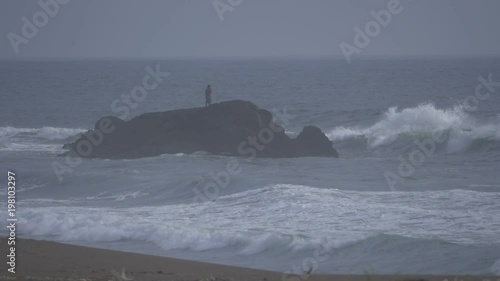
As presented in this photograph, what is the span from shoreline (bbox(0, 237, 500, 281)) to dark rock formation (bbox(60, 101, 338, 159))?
1558cm

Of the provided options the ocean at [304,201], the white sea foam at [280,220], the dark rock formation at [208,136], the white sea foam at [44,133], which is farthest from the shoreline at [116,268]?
the white sea foam at [44,133]

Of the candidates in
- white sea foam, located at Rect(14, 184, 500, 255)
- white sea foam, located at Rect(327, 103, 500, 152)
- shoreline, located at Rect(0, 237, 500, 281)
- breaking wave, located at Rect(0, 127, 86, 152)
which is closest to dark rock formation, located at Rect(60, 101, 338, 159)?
breaking wave, located at Rect(0, 127, 86, 152)

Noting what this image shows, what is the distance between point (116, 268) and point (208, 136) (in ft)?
60.6

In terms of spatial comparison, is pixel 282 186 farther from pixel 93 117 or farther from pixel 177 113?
pixel 93 117

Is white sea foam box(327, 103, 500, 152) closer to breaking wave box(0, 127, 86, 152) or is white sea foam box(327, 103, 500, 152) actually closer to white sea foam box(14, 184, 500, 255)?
breaking wave box(0, 127, 86, 152)

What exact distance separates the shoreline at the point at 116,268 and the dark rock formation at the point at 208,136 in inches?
613

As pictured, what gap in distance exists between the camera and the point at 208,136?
107 feet

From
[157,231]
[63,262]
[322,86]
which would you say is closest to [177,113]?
[157,231]

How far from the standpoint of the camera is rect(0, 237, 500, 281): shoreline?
44.0 feet

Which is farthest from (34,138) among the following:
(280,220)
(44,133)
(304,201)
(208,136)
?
(280,220)

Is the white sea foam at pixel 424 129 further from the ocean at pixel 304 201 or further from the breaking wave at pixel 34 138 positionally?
the breaking wave at pixel 34 138

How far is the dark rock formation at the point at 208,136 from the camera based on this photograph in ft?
104

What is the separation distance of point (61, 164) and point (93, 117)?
24983mm

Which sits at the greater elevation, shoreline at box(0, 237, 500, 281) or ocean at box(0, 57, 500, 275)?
ocean at box(0, 57, 500, 275)
